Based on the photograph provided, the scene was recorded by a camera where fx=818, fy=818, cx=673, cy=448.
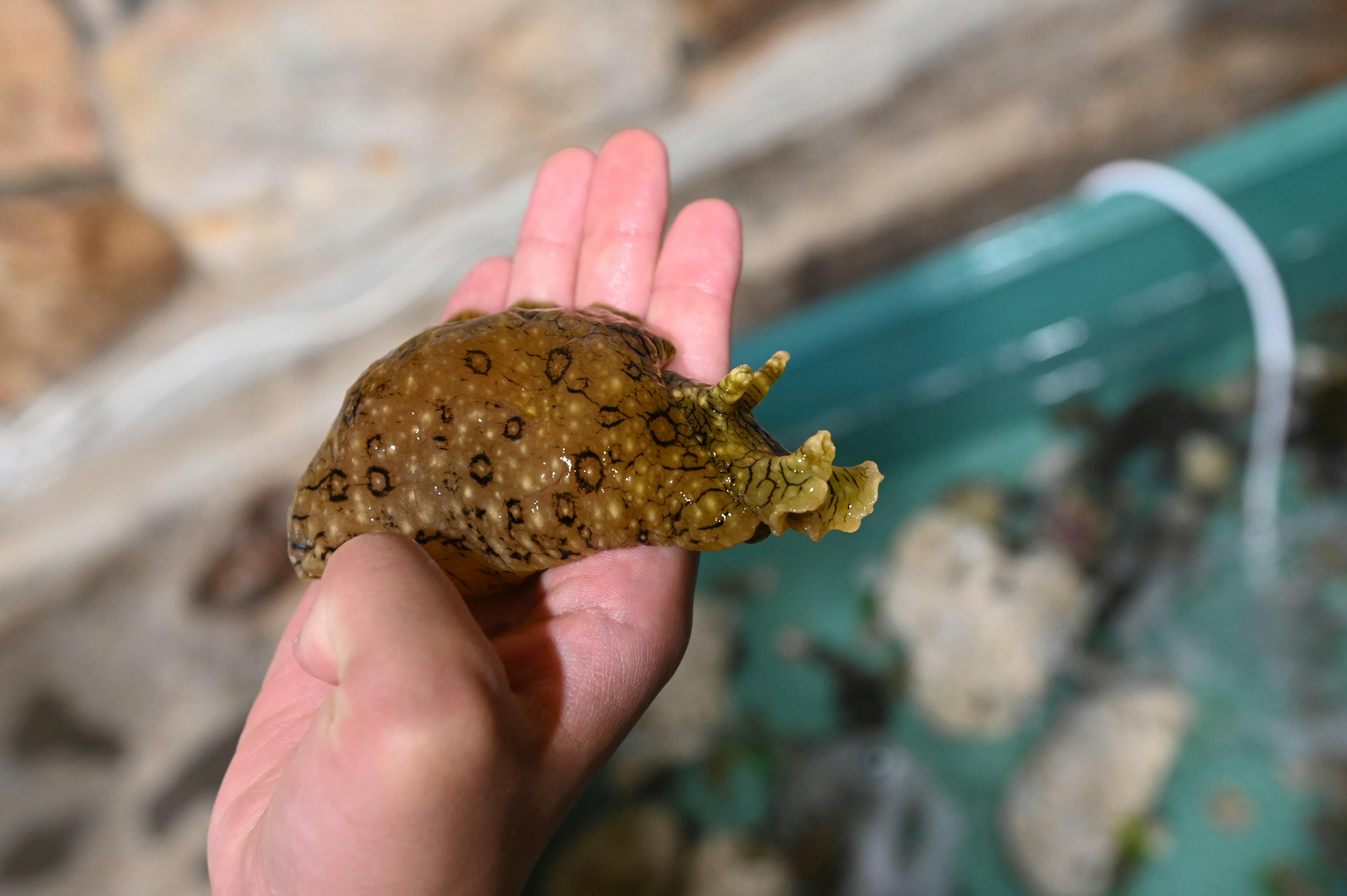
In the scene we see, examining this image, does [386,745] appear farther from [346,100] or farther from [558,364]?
[346,100]

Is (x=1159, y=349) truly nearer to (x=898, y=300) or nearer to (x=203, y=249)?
(x=898, y=300)

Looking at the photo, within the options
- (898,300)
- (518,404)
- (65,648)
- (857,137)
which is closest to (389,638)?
(518,404)

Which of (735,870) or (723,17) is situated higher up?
(723,17)

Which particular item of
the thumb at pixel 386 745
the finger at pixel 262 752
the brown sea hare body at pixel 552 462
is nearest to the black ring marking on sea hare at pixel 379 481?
the brown sea hare body at pixel 552 462

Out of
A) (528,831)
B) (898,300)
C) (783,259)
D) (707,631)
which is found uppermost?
(528,831)

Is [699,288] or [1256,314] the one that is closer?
[699,288]

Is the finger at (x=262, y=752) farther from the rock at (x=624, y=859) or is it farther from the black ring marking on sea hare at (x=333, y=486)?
the rock at (x=624, y=859)

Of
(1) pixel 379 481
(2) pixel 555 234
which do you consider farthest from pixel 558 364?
(2) pixel 555 234
